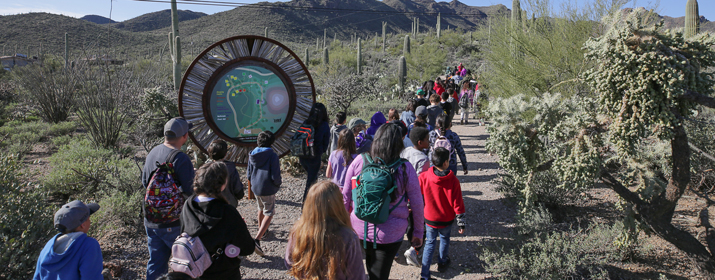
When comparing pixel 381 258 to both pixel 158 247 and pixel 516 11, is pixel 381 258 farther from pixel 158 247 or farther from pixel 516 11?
pixel 516 11

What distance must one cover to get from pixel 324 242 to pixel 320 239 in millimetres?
31

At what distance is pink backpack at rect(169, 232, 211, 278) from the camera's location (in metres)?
2.09

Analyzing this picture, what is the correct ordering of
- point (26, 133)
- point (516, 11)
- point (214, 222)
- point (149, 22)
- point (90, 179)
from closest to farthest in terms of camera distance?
point (214, 222) < point (90, 179) < point (26, 133) < point (516, 11) < point (149, 22)

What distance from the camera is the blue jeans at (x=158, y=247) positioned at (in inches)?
119

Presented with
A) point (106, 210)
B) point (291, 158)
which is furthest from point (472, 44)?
point (106, 210)

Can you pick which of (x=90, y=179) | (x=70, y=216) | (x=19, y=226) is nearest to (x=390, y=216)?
(x=70, y=216)

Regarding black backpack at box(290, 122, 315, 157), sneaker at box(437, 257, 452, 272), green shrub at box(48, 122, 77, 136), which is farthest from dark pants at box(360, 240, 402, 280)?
green shrub at box(48, 122, 77, 136)

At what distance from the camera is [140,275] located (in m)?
3.84

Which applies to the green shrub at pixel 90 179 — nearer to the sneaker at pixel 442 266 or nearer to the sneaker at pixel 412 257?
the sneaker at pixel 412 257

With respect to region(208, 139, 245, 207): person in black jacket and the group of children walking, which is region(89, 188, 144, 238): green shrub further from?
the group of children walking

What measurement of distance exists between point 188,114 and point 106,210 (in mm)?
1623

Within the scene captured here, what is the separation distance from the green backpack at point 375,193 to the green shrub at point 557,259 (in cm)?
152

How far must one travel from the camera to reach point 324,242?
200 centimetres

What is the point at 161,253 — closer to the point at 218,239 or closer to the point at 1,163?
the point at 218,239
